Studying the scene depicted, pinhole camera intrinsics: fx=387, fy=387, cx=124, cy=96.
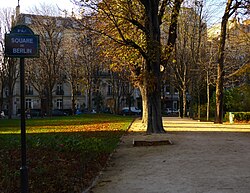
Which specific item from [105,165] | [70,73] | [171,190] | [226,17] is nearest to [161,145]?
[105,165]

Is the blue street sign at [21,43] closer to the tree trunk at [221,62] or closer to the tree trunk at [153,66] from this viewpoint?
the tree trunk at [153,66]

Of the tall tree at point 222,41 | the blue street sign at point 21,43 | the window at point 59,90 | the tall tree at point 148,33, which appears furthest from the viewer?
the window at point 59,90

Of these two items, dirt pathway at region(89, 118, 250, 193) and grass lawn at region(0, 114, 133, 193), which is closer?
grass lawn at region(0, 114, 133, 193)

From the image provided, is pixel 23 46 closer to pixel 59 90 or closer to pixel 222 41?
pixel 222 41

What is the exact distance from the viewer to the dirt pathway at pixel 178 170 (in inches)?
306

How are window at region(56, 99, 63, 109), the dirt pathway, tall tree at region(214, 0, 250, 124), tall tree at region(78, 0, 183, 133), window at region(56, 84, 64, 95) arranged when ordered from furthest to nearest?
window at region(56, 99, 63, 109)
window at region(56, 84, 64, 95)
tall tree at region(214, 0, 250, 124)
tall tree at region(78, 0, 183, 133)
the dirt pathway

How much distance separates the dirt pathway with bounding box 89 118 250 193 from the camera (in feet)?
25.5

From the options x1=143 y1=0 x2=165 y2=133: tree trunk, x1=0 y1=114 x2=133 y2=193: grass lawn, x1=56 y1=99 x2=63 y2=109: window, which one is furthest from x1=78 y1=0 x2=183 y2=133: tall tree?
x1=56 y1=99 x2=63 y2=109: window

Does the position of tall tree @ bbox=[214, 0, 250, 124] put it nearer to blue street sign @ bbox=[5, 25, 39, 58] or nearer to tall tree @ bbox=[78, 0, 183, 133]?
tall tree @ bbox=[78, 0, 183, 133]

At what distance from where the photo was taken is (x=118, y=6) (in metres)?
20.1

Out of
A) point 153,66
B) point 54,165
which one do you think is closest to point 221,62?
point 153,66

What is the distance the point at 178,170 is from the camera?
31.8 ft

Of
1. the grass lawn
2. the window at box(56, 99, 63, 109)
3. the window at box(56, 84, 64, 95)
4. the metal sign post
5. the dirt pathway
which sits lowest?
the dirt pathway

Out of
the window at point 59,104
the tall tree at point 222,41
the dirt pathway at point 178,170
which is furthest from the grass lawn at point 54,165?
the window at point 59,104
